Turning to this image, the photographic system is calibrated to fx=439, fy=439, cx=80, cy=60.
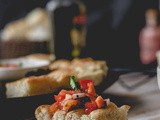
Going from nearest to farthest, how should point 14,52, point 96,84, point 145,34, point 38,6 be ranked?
1. point 96,84
2. point 14,52
3. point 145,34
4. point 38,6

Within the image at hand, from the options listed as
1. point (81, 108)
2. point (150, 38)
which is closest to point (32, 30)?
point (150, 38)

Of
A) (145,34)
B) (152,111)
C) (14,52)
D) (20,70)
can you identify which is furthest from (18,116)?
(145,34)

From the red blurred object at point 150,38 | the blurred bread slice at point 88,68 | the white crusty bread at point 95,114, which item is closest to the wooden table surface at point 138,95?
the blurred bread slice at point 88,68

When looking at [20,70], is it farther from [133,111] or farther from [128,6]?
[128,6]

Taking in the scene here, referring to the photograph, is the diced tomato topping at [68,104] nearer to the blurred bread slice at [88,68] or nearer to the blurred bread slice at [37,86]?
the blurred bread slice at [37,86]

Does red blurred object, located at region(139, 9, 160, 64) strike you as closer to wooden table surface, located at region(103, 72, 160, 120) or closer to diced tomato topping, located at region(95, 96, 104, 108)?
wooden table surface, located at region(103, 72, 160, 120)

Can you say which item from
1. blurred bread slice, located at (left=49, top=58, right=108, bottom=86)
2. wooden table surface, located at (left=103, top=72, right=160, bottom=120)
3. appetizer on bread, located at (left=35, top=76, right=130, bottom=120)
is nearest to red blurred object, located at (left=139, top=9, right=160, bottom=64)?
wooden table surface, located at (left=103, top=72, right=160, bottom=120)
